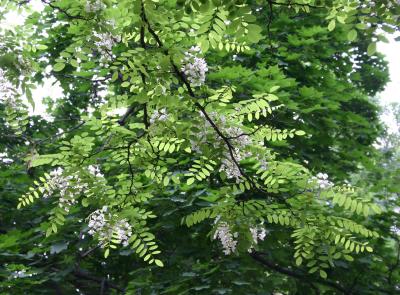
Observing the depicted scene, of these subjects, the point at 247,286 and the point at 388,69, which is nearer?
the point at 247,286

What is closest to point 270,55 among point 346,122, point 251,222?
point 346,122

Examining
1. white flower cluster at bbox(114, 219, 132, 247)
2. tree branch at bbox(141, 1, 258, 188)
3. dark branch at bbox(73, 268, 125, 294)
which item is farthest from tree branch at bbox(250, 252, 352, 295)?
tree branch at bbox(141, 1, 258, 188)

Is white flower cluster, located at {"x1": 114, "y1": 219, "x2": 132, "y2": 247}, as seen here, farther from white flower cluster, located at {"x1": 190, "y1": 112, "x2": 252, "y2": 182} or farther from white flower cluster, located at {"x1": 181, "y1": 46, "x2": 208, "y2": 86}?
white flower cluster, located at {"x1": 181, "y1": 46, "x2": 208, "y2": 86}

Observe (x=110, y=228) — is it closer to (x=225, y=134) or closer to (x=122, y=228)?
(x=122, y=228)

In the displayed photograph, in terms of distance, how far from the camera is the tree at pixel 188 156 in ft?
10.9

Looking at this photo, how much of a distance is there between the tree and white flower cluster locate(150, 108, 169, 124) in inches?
0.8

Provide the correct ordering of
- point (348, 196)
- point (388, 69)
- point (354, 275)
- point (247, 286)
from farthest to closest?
point (388, 69) < point (354, 275) < point (247, 286) < point (348, 196)

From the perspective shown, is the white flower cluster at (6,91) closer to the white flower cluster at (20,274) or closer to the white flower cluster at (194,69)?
the white flower cluster at (194,69)

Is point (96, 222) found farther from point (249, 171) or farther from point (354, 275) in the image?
point (354, 275)

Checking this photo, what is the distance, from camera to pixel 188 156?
5898 millimetres

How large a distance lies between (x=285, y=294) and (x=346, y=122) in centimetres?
314

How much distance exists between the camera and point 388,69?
11.8 meters

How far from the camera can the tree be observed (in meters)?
3.31

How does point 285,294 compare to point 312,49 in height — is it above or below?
below
